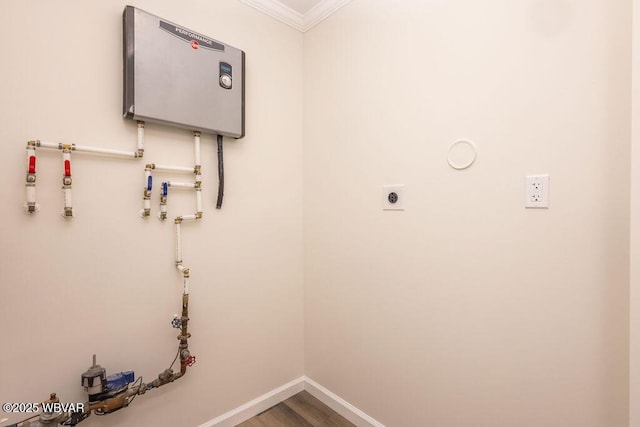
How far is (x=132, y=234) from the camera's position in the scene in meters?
1.35

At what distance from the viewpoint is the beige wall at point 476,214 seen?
0.98 meters

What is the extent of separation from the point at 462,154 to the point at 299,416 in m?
1.68

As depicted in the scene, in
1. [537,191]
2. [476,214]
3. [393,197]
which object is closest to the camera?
[537,191]

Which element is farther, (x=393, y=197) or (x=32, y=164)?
(x=393, y=197)

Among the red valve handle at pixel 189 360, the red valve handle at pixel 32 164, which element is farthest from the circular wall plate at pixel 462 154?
the red valve handle at pixel 32 164

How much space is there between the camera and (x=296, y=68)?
1.96 meters

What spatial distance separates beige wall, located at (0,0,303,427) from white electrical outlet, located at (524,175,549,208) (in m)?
1.27

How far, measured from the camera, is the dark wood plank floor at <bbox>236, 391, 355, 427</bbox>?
5.61 feet

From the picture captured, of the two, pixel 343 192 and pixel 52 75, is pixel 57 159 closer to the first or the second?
Answer: pixel 52 75

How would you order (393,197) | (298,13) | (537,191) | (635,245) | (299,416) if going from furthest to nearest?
(298,13) < (299,416) < (393,197) < (537,191) < (635,245)

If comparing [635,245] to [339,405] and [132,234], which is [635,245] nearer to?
[339,405]

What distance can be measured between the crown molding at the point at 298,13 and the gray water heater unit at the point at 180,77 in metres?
0.42

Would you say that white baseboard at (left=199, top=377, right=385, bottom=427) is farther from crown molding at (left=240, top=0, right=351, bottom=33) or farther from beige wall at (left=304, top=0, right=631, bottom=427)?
crown molding at (left=240, top=0, right=351, bottom=33)


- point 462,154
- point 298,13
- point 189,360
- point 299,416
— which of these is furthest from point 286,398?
point 298,13
